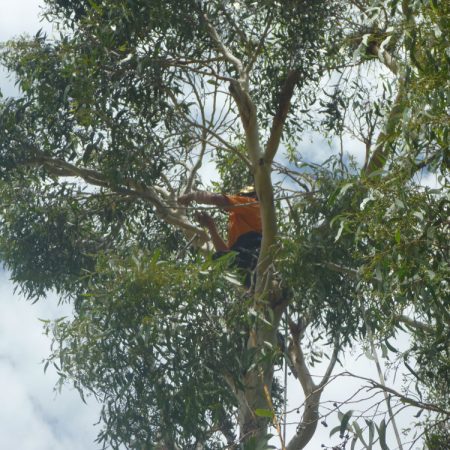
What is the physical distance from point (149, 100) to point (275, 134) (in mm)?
810

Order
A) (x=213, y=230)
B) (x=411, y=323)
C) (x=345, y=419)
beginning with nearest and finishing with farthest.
A: 1. (x=345, y=419)
2. (x=411, y=323)
3. (x=213, y=230)

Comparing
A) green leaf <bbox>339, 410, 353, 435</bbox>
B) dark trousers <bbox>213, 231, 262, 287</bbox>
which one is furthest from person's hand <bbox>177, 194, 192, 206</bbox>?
green leaf <bbox>339, 410, 353, 435</bbox>

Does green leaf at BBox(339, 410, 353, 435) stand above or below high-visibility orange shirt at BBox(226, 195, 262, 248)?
below

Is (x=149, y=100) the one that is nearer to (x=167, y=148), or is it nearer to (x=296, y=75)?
(x=167, y=148)

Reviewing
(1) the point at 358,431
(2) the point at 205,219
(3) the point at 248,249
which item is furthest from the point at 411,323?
(2) the point at 205,219

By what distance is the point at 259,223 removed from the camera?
6766mm

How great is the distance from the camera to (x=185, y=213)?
726 centimetres

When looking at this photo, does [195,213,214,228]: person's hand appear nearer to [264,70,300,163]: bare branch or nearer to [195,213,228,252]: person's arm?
[195,213,228,252]: person's arm

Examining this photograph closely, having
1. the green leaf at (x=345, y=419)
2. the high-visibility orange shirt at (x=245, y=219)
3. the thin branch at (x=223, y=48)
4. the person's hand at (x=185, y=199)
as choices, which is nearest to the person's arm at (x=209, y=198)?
the person's hand at (x=185, y=199)

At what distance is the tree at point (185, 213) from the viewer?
5.66m

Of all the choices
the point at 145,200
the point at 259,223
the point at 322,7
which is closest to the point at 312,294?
the point at 259,223

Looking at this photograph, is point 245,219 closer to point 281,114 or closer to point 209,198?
point 209,198

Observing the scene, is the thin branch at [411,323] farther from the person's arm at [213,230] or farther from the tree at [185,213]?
the person's arm at [213,230]

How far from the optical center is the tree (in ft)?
18.6
